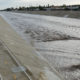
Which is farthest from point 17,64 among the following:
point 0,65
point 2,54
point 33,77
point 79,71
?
point 79,71

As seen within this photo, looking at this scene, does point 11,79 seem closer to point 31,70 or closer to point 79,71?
point 31,70

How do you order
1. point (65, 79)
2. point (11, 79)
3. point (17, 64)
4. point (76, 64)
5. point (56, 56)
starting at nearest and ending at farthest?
point (11, 79) → point (65, 79) → point (17, 64) → point (76, 64) → point (56, 56)

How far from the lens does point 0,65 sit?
780 centimetres

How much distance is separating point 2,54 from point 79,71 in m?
4.10

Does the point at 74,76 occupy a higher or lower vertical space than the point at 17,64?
lower

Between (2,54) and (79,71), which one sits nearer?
(79,71)

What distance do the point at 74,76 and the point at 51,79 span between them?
47.5 inches

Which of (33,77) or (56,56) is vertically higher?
(33,77)

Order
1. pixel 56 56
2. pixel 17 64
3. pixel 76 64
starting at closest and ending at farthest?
pixel 17 64 → pixel 76 64 → pixel 56 56

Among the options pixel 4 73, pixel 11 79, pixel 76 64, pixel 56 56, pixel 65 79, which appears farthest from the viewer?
pixel 56 56

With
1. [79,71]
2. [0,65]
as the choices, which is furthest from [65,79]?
[0,65]

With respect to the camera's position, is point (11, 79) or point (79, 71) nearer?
point (11, 79)

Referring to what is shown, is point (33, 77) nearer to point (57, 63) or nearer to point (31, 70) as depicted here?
point (31, 70)

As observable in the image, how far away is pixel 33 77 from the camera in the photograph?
22.2 ft
